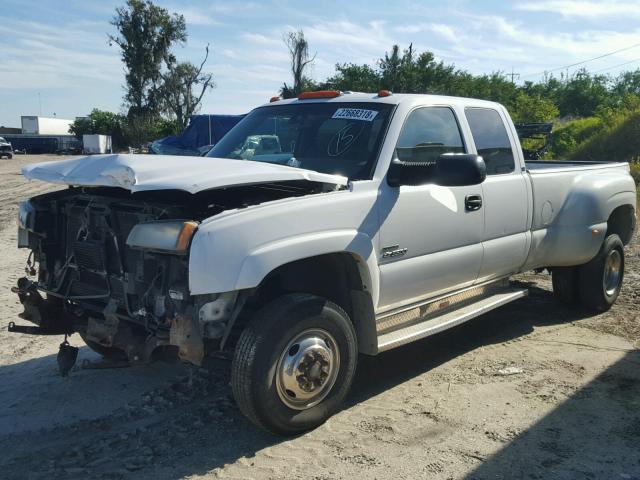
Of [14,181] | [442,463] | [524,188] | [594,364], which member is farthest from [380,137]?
[14,181]

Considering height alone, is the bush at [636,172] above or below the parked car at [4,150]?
below

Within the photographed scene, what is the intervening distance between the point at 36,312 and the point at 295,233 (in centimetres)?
207

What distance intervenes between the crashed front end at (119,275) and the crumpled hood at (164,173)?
0.21 meters

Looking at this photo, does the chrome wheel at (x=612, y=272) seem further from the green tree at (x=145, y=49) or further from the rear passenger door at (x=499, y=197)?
the green tree at (x=145, y=49)

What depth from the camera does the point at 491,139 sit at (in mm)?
5242

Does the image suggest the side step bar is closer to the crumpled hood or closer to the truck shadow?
the truck shadow

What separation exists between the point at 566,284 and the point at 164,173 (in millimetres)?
4701

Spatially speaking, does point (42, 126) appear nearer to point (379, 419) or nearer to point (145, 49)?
point (145, 49)

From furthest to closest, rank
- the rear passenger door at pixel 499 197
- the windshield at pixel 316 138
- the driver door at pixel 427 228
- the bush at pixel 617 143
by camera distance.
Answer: the bush at pixel 617 143
the rear passenger door at pixel 499 197
the windshield at pixel 316 138
the driver door at pixel 427 228

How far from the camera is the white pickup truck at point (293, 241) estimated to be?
Answer: 3365 mm

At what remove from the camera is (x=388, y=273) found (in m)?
4.09

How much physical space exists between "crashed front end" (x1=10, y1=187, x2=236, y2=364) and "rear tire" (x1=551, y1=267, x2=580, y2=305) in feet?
14.3

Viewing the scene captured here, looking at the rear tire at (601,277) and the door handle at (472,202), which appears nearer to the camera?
the door handle at (472,202)


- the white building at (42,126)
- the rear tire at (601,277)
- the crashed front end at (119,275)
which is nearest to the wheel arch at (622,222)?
the rear tire at (601,277)
